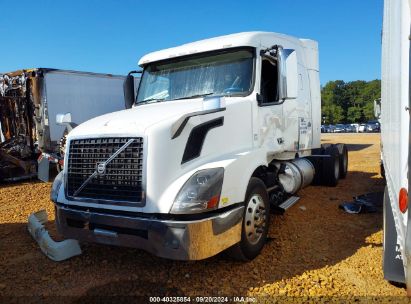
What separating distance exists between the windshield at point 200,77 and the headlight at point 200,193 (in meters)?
1.47

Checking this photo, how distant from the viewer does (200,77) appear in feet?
15.6

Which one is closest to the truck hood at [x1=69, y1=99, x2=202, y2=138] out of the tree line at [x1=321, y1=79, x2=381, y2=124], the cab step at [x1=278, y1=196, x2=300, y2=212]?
the cab step at [x1=278, y1=196, x2=300, y2=212]

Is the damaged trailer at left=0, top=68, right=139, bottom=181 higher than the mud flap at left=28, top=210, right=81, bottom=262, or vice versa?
the damaged trailer at left=0, top=68, right=139, bottom=181

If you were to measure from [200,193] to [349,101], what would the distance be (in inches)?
3801

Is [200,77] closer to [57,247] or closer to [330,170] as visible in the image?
[57,247]

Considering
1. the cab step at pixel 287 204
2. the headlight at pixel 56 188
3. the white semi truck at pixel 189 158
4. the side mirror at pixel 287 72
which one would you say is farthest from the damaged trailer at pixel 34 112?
the side mirror at pixel 287 72

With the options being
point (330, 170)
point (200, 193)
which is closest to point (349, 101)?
point (330, 170)

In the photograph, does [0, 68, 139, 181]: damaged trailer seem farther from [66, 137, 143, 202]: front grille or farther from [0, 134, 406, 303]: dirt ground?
[66, 137, 143, 202]: front grille

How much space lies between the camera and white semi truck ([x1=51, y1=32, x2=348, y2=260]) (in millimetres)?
3330

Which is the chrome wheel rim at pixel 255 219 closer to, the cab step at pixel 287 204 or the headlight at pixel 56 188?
the cab step at pixel 287 204

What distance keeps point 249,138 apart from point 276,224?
5.72 ft

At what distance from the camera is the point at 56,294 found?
139 inches

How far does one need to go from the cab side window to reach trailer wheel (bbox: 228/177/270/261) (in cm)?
125

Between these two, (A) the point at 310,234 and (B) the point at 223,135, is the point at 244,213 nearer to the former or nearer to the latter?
(B) the point at 223,135
